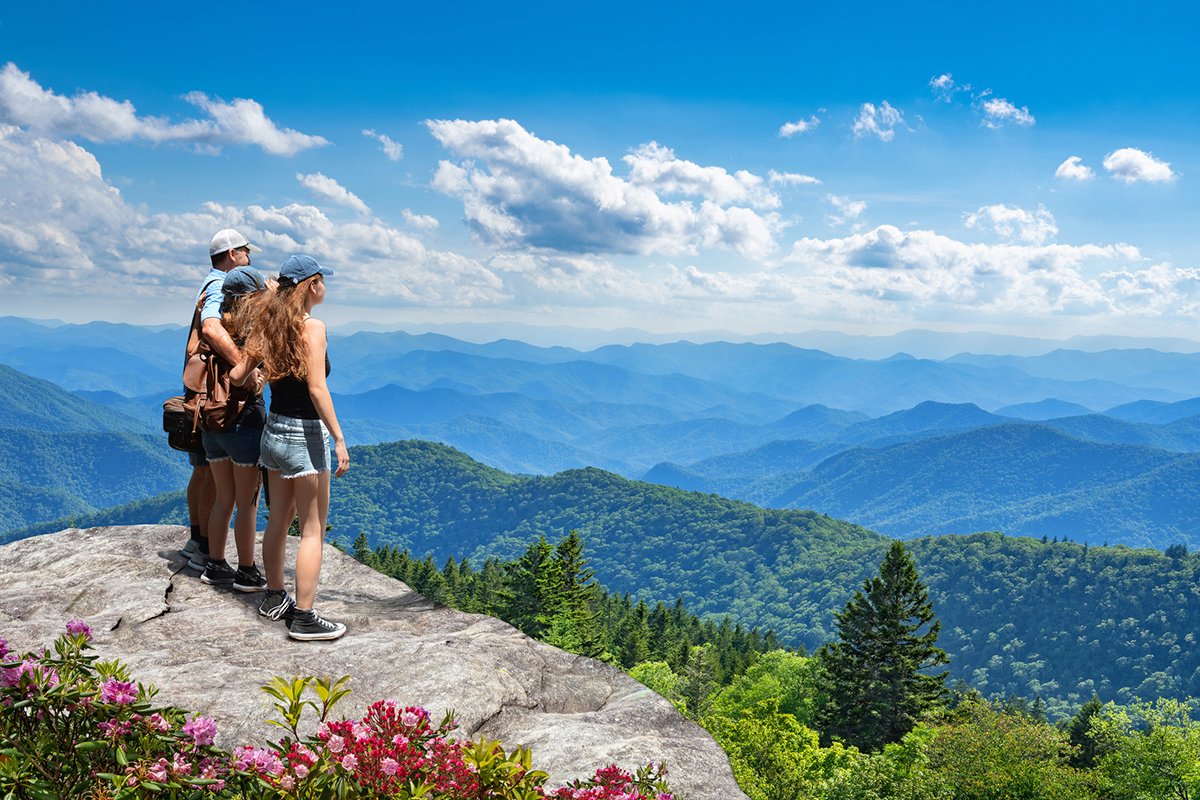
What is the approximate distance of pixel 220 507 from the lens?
27.5ft

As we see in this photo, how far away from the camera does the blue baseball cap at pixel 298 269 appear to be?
6781 millimetres

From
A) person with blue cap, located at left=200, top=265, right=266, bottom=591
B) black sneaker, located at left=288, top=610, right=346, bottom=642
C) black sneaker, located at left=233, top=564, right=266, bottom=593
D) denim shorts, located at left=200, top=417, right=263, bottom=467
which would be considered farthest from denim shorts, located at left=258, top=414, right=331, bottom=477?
black sneaker, located at left=233, top=564, right=266, bottom=593

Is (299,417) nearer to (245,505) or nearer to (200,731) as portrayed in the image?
(245,505)

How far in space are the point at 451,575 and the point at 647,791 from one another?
8674cm

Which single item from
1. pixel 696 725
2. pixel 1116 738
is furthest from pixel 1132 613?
pixel 696 725

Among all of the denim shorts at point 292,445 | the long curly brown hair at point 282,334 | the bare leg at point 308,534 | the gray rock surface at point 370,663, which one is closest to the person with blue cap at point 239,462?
the gray rock surface at point 370,663

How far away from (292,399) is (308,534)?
1.35 metres

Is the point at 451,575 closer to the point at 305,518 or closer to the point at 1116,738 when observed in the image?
the point at 1116,738

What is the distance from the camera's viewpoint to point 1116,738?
41.6m

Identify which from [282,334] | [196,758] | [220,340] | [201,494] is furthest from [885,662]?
[196,758]

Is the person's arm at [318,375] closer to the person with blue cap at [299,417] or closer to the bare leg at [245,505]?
the person with blue cap at [299,417]

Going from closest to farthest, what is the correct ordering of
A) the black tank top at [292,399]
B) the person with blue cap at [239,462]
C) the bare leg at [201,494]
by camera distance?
the black tank top at [292,399] → the person with blue cap at [239,462] → the bare leg at [201,494]

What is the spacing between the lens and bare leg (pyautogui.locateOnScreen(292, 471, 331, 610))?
7.05 m

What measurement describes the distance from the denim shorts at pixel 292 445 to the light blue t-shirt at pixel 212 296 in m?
1.60
